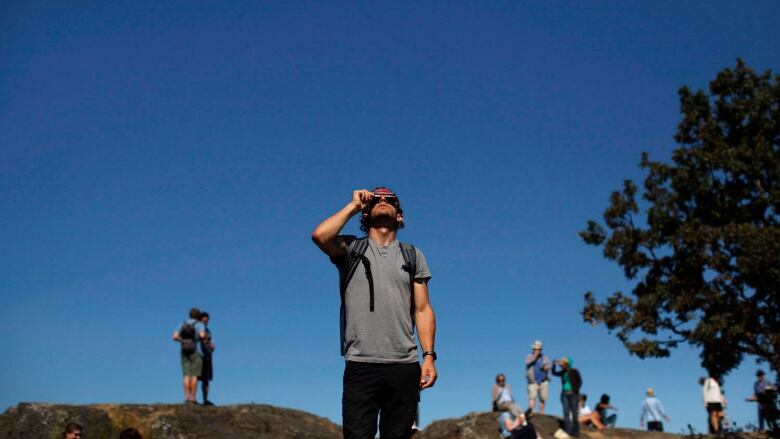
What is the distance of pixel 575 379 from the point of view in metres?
Result: 20.3

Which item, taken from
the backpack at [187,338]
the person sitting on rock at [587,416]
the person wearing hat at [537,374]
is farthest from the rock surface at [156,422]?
the person sitting on rock at [587,416]

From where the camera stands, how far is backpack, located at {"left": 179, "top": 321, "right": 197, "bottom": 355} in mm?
16797

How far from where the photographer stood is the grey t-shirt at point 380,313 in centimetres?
511

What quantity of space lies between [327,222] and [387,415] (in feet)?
4.25

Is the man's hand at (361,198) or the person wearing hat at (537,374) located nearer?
the man's hand at (361,198)

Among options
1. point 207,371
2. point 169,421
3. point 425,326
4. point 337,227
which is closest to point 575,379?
point 207,371

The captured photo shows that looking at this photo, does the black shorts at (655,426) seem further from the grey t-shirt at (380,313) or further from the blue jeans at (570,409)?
the grey t-shirt at (380,313)

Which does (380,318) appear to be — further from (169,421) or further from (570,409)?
(570,409)

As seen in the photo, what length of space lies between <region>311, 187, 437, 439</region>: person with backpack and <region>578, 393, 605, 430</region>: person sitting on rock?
62.4ft

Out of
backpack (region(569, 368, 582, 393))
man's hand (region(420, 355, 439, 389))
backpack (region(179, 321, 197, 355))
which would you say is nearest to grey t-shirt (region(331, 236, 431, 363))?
man's hand (region(420, 355, 439, 389))

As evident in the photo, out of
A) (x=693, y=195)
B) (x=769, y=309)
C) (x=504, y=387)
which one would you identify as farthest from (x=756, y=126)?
(x=504, y=387)

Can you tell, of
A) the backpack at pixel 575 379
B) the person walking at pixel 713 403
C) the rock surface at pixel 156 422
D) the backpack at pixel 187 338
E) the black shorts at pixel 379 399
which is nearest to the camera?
the black shorts at pixel 379 399

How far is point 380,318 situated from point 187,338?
493 inches

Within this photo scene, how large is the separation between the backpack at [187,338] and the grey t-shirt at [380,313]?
12200mm
